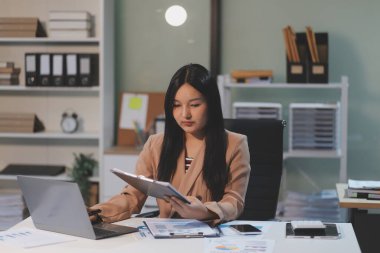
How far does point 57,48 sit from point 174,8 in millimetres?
923

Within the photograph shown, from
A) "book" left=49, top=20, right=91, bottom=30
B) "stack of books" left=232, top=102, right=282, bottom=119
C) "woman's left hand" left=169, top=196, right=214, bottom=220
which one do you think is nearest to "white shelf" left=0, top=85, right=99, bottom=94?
"book" left=49, top=20, right=91, bottom=30

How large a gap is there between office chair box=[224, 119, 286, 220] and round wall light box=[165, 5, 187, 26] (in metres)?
1.81

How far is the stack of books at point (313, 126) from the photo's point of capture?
4551 mm

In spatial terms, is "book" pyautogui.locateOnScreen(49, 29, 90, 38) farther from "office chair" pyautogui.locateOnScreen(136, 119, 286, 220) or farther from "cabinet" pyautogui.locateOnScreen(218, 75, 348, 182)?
"office chair" pyautogui.locateOnScreen(136, 119, 286, 220)

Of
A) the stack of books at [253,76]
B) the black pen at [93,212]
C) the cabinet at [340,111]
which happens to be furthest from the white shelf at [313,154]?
the black pen at [93,212]

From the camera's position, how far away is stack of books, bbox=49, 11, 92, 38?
4.90 meters

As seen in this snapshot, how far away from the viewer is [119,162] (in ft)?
15.9

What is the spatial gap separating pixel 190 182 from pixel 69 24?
2.47 meters

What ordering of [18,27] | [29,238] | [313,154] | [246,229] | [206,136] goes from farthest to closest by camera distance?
[18,27], [313,154], [206,136], [246,229], [29,238]

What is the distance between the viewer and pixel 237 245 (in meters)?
2.28

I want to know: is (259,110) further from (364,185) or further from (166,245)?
(166,245)

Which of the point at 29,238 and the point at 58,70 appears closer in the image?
the point at 29,238

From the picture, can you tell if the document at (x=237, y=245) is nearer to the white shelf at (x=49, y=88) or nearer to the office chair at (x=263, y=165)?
the office chair at (x=263, y=165)

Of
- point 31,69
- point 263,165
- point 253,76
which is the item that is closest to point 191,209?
point 263,165
